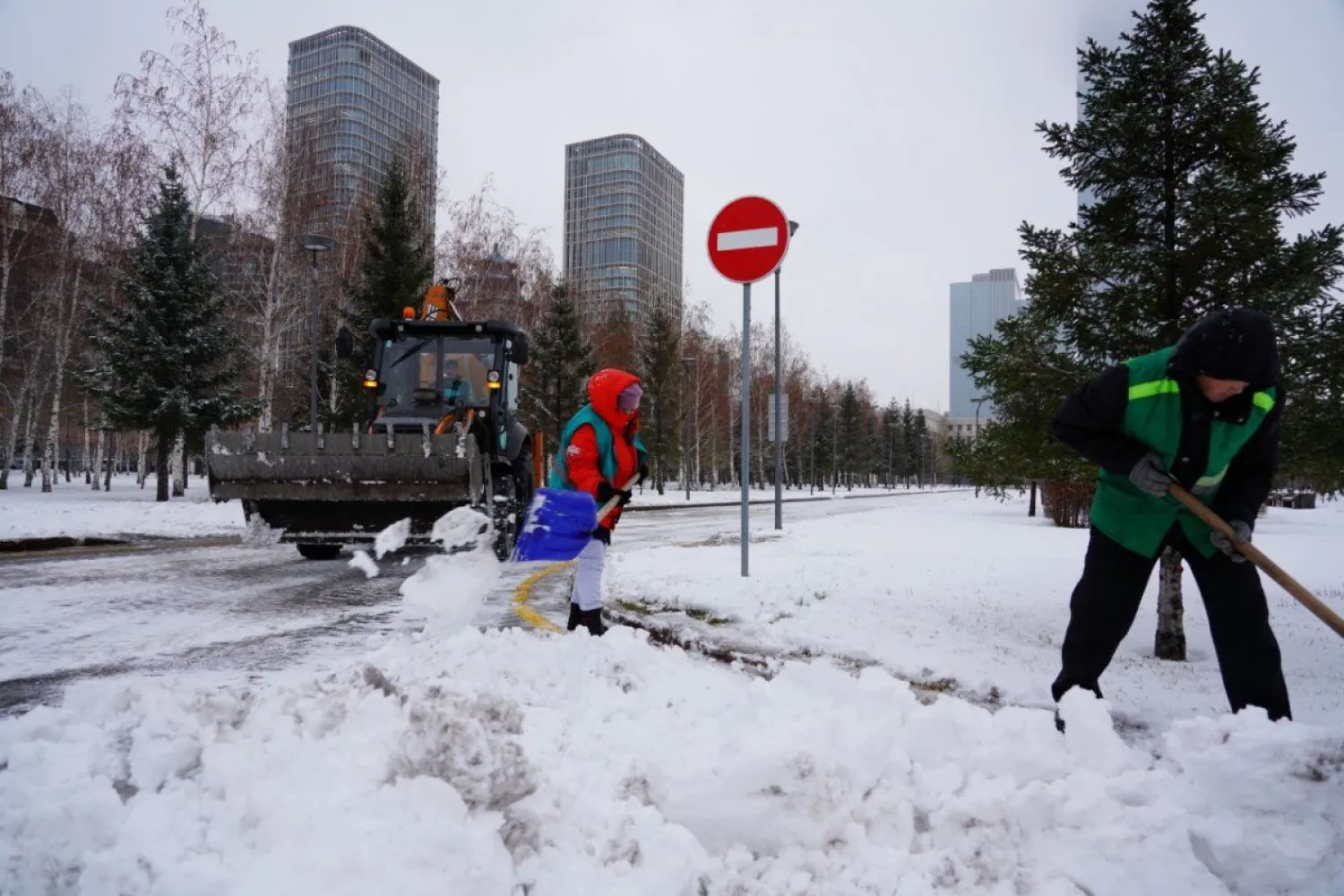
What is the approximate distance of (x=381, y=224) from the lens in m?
22.3

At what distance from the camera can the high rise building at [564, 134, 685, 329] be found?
61.0 meters

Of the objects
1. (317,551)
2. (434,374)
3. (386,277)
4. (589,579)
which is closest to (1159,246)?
A: (589,579)

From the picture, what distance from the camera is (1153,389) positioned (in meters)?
2.78

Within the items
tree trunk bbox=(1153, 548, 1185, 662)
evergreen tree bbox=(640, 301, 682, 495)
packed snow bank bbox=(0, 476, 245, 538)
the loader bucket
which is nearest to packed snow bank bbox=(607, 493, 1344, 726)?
tree trunk bbox=(1153, 548, 1185, 662)

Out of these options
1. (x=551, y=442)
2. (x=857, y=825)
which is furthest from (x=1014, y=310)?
(x=551, y=442)

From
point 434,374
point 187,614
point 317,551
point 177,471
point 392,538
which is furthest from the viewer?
point 177,471

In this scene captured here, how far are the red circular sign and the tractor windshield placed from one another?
3668mm

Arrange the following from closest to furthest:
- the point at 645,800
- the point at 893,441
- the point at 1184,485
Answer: the point at 645,800 → the point at 1184,485 → the point at 893,441

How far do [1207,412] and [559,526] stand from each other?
3234 mm

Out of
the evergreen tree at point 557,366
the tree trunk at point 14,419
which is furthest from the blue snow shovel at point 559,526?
the tree trunk at point 14,419

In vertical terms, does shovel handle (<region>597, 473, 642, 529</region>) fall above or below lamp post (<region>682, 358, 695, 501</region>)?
below

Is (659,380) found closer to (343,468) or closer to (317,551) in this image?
(317,551)

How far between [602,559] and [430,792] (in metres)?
2.53

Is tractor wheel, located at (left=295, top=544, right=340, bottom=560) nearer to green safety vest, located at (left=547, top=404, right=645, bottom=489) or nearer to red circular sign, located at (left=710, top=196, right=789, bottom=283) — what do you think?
green safety vest, located at (left=547, top=404, right=645, bottom=489)
